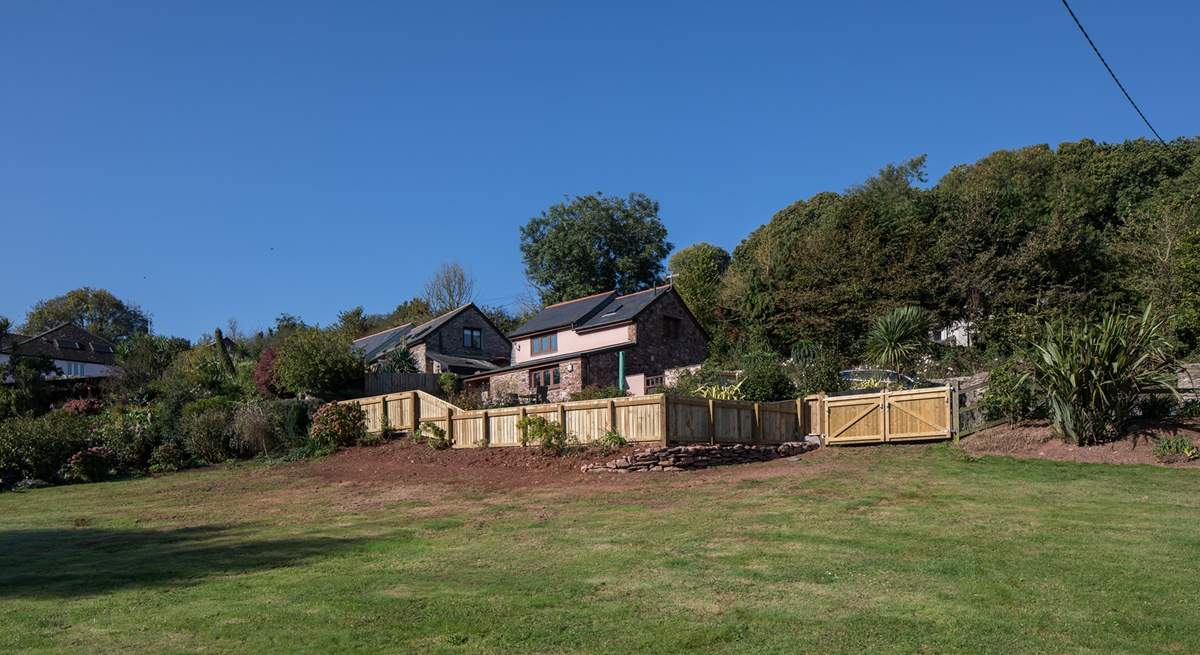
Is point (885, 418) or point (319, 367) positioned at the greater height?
point (319, 367)

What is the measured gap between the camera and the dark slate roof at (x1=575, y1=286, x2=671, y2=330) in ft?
145

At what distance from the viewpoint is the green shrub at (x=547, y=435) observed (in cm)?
2141

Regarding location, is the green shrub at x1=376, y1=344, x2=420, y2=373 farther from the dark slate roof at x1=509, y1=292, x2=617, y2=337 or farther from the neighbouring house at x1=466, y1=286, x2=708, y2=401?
the dark slate roof at x1=509, y1=292, x2=617, y2=337

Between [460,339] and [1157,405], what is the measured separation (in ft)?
132

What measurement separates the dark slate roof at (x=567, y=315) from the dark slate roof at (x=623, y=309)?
422mm

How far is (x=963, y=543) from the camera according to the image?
11.0 meters

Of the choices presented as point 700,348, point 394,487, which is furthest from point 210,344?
point 394,487

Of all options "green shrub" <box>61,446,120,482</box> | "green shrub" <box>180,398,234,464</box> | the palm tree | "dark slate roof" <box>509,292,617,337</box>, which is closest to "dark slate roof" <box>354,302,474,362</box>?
"dark slate roof" <box>509,292,617,337</box>

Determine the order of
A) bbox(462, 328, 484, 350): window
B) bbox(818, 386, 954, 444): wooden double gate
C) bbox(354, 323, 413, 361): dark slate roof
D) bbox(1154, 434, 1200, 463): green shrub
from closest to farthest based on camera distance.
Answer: bbox(1154, 434, 1200, 463): green shrub
bbox(818, 386, 954, 444): wooden double gate
bbox(354, 323, 413, 361): dark slate roof
bbox(462, 328, 484, 350): window

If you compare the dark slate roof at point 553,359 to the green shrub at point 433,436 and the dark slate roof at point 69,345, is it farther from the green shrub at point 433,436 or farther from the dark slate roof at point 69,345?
the dark slate roof at point 69,345

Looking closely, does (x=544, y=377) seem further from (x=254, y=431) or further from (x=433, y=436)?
(x=433, y=436)

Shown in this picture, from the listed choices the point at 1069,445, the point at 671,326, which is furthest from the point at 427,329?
the point at 1069,445

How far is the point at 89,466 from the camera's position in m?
24.8

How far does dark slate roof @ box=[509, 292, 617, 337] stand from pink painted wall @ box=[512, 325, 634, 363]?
500 millimetres
